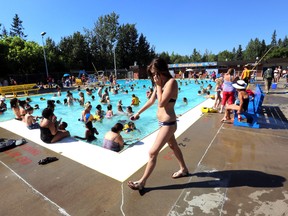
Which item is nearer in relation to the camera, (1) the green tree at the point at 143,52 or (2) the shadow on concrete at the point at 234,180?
(2) the shadow on concrete at the point at 234,180

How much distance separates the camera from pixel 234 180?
3.31 meters

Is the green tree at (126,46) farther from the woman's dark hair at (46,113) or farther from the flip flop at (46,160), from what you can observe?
the flip flop at (46,160)

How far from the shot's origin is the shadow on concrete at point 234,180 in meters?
3.16

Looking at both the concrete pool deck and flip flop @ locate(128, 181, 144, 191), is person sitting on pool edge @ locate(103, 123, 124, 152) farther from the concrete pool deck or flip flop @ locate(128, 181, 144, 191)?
flip flop @ locate(128, 181, 144, 191)

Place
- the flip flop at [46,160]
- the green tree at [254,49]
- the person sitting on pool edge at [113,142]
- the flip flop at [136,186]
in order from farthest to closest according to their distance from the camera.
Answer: the green tree at [254,49] < the person sitting on pool edge at [113,142] < the flip flop at [46,160] < the flip flop at [136,186]

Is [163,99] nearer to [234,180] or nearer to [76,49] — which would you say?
[234,180]

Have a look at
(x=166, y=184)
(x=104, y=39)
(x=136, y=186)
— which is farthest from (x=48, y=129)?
(x=104, y=39)

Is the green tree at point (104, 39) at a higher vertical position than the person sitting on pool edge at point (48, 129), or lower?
higher

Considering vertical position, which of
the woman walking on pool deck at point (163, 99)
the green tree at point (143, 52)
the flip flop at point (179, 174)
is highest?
the green tree at point (143, 52)

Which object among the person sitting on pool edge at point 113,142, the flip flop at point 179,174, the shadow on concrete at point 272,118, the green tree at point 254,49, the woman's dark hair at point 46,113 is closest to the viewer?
the flip flop at point 179,174

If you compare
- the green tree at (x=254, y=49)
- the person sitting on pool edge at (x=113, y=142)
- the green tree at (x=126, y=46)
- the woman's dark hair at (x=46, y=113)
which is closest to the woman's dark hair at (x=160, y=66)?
the person sitting on pool edge at (x=113, y=142)

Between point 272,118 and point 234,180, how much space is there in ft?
16.4

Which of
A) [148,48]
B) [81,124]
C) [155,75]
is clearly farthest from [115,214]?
[148,48]

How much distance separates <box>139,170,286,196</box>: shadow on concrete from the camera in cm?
316
